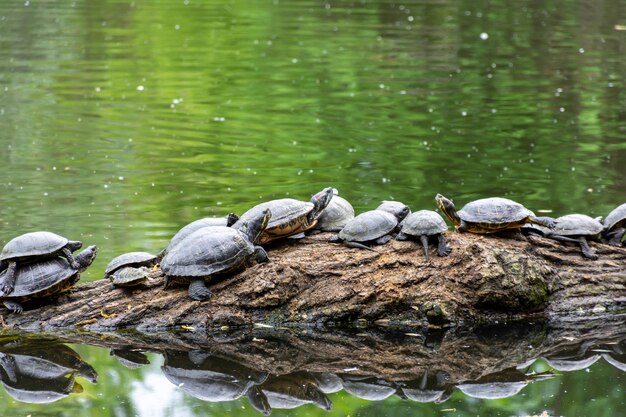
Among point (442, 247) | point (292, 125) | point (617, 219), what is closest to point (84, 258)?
point (442, 247)

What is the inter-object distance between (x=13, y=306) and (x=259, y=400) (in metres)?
1.82

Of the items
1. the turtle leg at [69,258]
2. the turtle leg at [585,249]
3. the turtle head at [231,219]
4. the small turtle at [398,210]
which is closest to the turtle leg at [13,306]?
the turtle leg at [69,258]

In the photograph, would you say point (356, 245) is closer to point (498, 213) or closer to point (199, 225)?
point (498, 213)

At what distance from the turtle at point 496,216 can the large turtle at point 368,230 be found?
0.53 metres

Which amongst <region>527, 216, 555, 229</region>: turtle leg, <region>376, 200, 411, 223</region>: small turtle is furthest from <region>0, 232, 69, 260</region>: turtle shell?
<region>527, 216, 555, 229</region>: turtle leg

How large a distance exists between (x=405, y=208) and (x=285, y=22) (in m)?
19.9

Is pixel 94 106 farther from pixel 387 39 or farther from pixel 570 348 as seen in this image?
pixel 570 348

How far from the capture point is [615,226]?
6.90 meters

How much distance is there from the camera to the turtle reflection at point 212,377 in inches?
218

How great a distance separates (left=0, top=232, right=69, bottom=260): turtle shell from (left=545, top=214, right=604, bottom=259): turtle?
3389 millimetres

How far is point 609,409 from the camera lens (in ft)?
17.4

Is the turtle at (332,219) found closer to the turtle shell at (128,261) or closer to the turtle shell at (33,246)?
the turtle shell at (128,261)

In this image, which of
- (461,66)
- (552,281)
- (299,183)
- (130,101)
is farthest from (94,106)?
(552,281)

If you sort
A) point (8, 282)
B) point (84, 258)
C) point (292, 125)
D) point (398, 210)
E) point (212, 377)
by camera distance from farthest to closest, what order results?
point (292, 125), point (398, 210), point (84, 258), point (8, 282), point (212, 377)
